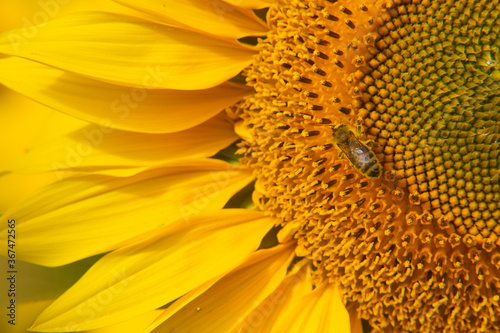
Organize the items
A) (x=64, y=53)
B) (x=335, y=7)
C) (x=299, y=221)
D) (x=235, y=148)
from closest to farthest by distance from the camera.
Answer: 1. (x=64, y=53)
2. (x=335, y=7)
3. (x=299, y=221)
4. (x=235, y=148)

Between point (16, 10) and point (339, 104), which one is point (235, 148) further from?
point (16, 10)

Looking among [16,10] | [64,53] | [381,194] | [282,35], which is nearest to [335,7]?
[282,35]

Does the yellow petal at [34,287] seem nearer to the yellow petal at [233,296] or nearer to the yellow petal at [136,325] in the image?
the yellow petal at [136,325]

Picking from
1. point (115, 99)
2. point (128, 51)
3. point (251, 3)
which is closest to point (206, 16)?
point (251, 3)

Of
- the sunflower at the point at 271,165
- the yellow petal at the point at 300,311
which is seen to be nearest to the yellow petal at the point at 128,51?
the sunflower at the point at 271,165

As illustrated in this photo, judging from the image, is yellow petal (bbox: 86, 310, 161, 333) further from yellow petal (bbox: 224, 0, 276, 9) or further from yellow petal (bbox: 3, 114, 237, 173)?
yellow petal (bbox: 224, 0, 276, 9)

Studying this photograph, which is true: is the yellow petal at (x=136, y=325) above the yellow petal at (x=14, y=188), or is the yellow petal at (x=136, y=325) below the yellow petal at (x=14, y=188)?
below
